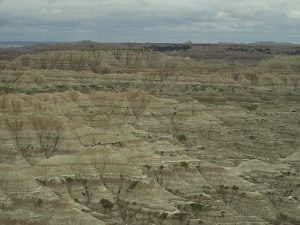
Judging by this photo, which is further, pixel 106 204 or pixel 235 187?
pixel 235 187

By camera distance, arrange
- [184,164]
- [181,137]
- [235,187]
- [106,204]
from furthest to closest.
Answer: [181,137]
[184,164]
[235,187]
[106,204]

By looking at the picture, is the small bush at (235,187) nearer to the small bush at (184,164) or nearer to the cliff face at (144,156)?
the cliff face at (144,156)

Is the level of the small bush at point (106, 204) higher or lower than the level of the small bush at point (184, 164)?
lower

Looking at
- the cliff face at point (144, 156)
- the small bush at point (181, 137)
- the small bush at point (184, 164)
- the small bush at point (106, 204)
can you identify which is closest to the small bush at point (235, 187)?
the cliff face at point (144, 156)

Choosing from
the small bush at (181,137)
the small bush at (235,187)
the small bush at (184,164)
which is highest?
the small bush at (184,164)

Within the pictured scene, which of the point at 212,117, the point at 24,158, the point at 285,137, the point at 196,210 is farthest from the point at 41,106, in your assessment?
the point at 196,210

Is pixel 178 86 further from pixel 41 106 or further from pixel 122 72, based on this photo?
pixel 41 106

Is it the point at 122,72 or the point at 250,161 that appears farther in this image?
the point at 122,72

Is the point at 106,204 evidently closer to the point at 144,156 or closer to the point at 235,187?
the point at 144,156

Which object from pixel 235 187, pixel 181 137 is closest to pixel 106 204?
pixel 235 187
